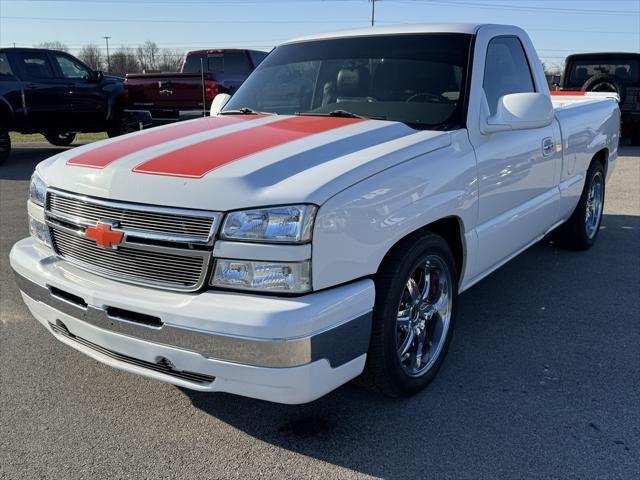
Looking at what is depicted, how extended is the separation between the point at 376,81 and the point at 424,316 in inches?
57.1

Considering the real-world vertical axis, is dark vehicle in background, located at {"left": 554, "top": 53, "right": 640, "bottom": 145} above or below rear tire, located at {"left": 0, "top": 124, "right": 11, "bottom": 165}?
above

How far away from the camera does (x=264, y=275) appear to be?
2.36 m

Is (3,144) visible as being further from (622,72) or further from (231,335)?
(622,72)

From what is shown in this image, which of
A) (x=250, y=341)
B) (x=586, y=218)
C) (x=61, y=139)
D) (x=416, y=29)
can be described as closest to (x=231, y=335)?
(x=250, y=341)

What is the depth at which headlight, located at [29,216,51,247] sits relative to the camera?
3047 mm

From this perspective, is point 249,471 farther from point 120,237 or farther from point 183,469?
point 120,237

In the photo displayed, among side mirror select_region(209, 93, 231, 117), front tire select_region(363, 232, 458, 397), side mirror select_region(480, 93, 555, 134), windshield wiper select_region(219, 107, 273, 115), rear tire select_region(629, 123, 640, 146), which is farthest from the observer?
rear tire select_region(629, 123, 640, 146)

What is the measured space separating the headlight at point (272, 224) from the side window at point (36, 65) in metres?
10.8

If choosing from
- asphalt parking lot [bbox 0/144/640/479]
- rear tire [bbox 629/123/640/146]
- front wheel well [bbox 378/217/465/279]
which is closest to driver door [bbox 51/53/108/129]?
asphalt parking lot [bbox 0/144/640/479]

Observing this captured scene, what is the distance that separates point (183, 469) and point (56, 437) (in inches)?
26.1

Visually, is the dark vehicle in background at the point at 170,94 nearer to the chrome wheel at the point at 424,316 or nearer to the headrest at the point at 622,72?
the headrest at the point at 622,72

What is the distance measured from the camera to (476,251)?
11.2ft

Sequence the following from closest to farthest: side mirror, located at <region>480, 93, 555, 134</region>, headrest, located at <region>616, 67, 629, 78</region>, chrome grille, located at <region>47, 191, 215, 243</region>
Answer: chrome grille, located at <region>47, 191, 215, 243</region>, side mirror, located at <region>480, 93, 555, 134</region>, headrest, located at <region>616, 67, 629, 78</region>

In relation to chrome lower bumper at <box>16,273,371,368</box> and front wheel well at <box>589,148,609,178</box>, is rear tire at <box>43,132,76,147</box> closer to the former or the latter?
front wheel well at <box>589,148,609,178</box>
